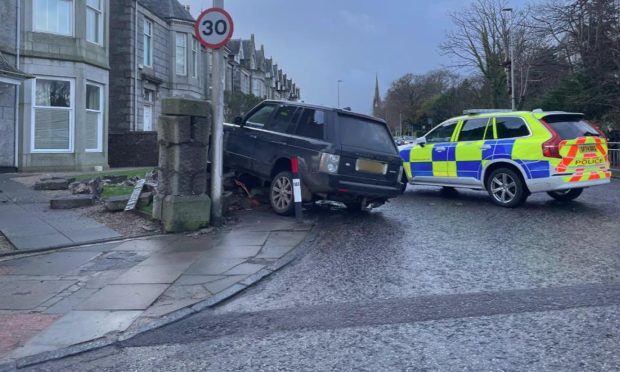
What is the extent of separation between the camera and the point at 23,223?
8352 mm

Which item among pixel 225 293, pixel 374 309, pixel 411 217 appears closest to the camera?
pixel 374 309

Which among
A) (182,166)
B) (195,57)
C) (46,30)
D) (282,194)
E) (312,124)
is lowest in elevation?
(282,194)

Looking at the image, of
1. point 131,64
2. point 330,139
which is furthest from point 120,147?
point 330,139

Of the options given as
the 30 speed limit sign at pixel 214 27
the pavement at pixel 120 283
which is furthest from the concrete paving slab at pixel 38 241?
the 30 speed limit sign at pixel 214 27

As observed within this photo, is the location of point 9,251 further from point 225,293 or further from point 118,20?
point 118,20

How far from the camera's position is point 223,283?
5.60 m

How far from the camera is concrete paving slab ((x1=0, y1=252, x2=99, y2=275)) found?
614 centimetres

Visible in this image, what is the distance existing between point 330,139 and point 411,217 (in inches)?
78.7

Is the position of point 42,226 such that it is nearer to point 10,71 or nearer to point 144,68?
point 10,71

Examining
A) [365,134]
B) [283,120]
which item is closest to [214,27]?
[283,120]

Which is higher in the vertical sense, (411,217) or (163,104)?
(163,104)

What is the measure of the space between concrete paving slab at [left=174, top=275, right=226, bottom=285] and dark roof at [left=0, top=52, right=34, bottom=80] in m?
10.9

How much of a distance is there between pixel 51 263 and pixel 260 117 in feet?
15.1

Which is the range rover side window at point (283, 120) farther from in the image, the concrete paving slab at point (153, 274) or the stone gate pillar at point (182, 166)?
the concrete paving slab at point (153, 274)
